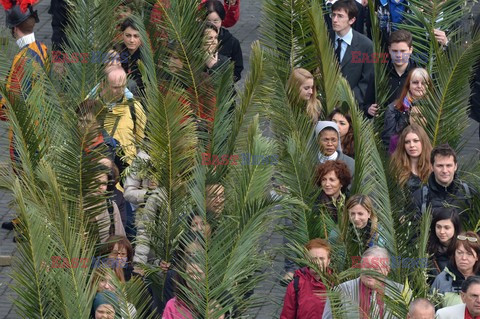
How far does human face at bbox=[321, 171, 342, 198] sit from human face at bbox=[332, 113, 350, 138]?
1.31m

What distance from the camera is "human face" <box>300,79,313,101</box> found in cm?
1380

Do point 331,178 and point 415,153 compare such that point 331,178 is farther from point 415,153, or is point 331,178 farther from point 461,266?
point 461,266

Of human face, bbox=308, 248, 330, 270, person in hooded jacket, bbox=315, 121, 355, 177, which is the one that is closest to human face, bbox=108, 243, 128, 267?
human face, bbox=308, 248, 330, 270

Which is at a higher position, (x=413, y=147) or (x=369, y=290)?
(x=369, y=290)

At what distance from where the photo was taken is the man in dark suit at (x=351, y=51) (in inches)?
603

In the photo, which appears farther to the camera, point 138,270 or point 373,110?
point 373,110

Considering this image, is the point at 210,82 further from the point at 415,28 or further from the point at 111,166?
the point at 415,28

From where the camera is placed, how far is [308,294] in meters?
11.2

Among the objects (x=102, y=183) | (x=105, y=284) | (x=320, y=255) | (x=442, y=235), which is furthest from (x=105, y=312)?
(x=442, y=235)

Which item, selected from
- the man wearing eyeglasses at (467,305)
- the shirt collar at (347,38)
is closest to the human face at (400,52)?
the shirt collar at (347,38)

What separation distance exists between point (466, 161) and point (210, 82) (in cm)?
279

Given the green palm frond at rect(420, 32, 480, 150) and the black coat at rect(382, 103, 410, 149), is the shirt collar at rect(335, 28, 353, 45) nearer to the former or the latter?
the black coat at rect(382, 103, 410, 149)

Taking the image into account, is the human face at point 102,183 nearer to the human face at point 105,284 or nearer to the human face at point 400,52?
the human face at point 105,284

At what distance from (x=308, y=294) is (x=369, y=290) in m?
0.73
